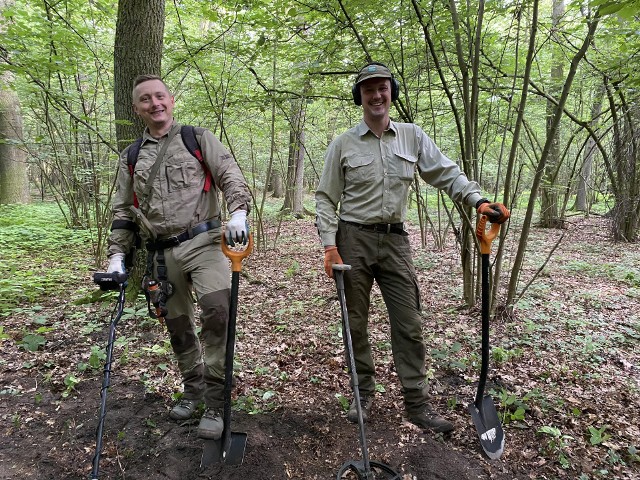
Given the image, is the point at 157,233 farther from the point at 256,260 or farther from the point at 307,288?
the point at 256,260

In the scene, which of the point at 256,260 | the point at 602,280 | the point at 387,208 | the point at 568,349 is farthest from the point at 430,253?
the point at 387,208

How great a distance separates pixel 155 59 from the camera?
4762mm

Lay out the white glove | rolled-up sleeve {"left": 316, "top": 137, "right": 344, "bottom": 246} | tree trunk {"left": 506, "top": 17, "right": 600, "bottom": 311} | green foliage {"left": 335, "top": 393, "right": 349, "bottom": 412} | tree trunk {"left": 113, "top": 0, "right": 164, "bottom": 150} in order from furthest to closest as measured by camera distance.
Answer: tree trunk {"left": 113, "top": 0, "right": 164, "bottom": 150}, tree trunk {"left": 506, "top": 17, "right": 600, "bottom": 311}, green foliage {"left": 335, "top": 393, "right": 349, "bottom": 412}, rolled-up sleeve {"left": 316, "top": 137, "right": 344, "bottom": 246}, the white glove

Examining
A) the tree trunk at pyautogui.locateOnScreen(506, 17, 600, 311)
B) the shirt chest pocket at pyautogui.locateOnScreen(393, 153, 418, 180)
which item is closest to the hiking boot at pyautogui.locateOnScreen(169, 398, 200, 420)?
the shirt chest pocket at pyautogui.locateOnScreen(393, 153, 418, 180)

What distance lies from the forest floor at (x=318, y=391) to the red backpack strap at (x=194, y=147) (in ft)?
6.31

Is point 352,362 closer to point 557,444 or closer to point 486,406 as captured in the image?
point 486,406

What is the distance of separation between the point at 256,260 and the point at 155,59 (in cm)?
494

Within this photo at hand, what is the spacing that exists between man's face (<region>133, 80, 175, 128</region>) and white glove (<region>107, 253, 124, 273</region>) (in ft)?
3.44

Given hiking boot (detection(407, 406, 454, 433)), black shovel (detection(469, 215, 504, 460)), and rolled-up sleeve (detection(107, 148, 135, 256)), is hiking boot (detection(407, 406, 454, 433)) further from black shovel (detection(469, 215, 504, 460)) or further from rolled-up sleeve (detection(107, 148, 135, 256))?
rolled-up sleeve (detection(107, 148, 135, 256))

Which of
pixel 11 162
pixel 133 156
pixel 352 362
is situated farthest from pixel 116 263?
pixel 11 162

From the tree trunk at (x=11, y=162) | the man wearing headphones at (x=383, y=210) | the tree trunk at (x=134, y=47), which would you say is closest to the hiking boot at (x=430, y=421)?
the man wearing headphones at (x=383, y=210)

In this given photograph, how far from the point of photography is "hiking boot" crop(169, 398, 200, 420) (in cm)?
318

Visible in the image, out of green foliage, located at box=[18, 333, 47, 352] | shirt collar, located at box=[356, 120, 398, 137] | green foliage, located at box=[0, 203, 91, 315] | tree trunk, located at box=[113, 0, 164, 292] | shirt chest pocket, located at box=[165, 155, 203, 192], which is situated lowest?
green foliage, located at box=[18, 333, 47, 352]

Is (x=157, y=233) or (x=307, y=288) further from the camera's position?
(x=307, y=288)
